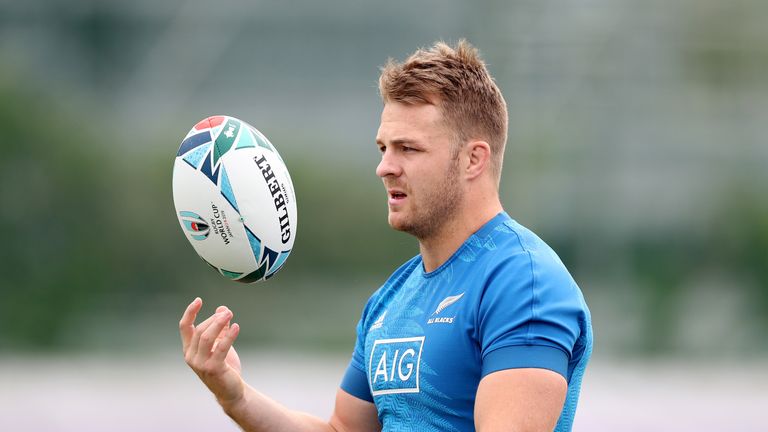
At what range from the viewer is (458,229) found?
4.34 m

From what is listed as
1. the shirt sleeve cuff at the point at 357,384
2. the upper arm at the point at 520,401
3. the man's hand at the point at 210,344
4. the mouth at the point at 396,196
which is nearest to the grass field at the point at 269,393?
the shirt sleeve cuff at the point at 357,384

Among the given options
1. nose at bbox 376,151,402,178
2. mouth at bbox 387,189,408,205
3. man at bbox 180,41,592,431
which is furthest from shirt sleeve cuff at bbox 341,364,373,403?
nose at bbox 376,151,402,178

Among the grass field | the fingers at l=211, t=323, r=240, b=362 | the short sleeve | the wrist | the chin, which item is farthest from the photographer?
the grass field

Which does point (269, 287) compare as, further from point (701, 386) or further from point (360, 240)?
point (701, 386)

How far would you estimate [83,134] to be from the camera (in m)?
23.4

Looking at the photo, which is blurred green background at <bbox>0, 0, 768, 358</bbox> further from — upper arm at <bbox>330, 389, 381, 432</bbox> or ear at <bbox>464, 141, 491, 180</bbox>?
ear at <bbox>464, 141, 491, 180</bbox>

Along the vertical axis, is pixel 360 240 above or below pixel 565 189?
below

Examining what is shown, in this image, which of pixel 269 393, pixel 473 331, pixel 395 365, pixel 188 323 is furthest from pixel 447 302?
pixel 269 393

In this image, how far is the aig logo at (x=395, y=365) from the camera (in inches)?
163

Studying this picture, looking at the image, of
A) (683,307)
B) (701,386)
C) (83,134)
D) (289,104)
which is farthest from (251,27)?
(701,386)

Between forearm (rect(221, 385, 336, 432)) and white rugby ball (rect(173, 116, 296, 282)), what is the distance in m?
0.50

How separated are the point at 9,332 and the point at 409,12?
10822 mm

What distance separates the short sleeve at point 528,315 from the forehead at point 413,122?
57cm

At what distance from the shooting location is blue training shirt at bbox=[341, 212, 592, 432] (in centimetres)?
382
